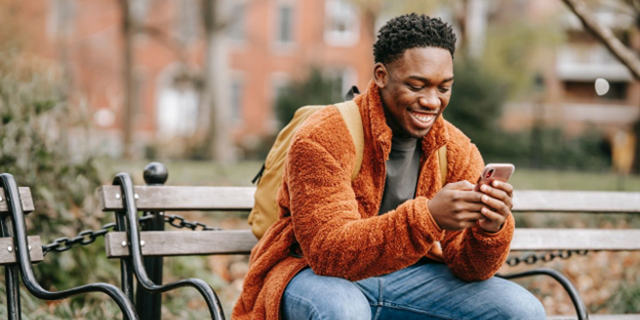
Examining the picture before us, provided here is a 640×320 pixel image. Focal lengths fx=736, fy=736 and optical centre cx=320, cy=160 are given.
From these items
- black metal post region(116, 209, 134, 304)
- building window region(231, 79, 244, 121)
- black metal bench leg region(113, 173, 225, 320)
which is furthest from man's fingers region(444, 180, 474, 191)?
building window region(231, 79, 244, 121)

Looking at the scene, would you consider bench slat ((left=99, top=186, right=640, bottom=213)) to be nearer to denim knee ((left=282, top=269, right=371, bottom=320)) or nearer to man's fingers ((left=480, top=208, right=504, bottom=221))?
denim knee ((left=282, top=269, right=371, bottom=320))

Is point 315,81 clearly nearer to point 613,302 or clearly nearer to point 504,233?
point 613,302

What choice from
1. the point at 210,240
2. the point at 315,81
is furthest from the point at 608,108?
the point at 210,240

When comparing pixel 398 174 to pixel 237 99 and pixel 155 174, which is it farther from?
pixel 237 99

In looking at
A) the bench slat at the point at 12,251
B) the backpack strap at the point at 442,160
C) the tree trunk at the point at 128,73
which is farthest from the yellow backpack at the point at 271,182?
the tree trunk at the point at 128,73

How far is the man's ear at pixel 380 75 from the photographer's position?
98.1 inches

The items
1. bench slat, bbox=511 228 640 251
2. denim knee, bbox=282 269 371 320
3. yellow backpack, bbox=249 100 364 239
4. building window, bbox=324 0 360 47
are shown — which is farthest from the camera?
building window, bbox=324 0 360 47

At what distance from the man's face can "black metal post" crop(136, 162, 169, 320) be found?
1.12 metres

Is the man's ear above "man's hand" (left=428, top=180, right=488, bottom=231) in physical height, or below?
above

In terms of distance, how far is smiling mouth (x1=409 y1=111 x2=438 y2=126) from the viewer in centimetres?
244

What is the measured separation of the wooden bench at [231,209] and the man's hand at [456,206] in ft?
3.59

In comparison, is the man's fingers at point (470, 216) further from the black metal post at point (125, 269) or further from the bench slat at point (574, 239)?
the black metal post at point (125, 269)

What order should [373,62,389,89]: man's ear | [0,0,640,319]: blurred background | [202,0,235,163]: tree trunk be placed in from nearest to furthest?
1. [373,62,389,89]: man's ear
2. [0,0,640,319]: blurred background
3. [202,0,235,163]: tree trunk

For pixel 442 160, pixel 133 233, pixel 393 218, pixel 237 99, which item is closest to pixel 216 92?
pixel 133 233
